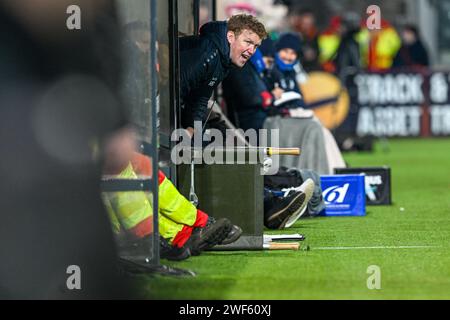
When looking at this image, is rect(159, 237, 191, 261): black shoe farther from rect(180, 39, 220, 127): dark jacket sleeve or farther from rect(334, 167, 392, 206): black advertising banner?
rect(334, 167, 392, 206): black advertising banner

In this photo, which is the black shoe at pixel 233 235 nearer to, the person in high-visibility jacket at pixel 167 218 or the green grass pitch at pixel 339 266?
Answer: the person in high-visibility jacket at pixel 167 218

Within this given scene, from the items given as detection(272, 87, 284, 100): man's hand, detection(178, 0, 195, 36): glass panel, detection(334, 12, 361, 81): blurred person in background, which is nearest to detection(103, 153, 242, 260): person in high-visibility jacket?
detection(178, 0, 195, 36): glass panel

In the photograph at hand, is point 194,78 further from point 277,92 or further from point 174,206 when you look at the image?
point 277,92

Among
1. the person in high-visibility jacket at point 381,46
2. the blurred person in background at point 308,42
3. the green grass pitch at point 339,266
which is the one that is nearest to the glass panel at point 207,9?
the green grass pitch at point 339,266

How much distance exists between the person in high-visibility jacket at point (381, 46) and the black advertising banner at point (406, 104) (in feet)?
8.14

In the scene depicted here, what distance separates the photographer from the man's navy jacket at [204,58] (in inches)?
381

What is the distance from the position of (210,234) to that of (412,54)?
2096 cm

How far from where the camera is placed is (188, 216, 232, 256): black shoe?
8.62 m

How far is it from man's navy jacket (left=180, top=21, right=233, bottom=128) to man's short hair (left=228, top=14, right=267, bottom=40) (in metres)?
0.06

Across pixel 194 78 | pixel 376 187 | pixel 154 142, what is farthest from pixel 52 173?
pixel 376 187
